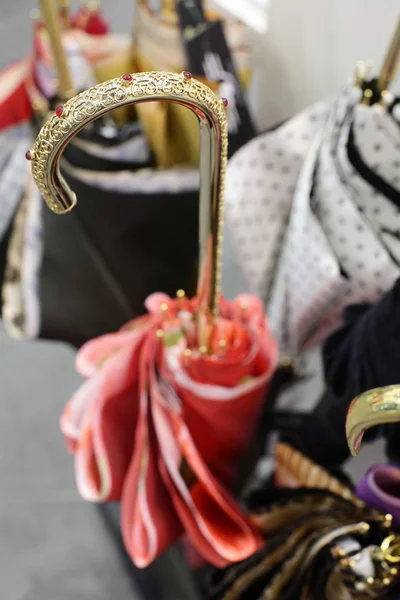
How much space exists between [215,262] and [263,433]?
28cm

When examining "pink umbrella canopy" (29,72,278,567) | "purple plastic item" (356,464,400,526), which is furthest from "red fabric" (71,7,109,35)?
"purple plastic item" (356,464,400,526)

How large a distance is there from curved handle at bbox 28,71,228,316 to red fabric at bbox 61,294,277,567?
0.16 m

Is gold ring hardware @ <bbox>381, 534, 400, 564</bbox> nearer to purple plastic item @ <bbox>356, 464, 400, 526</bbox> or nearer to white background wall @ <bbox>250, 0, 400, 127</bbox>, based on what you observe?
purple plastic item @ <bbox>356, 464, 400, 526</bbox>

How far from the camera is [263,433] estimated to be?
0.56 meters

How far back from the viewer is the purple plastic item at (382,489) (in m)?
0.33

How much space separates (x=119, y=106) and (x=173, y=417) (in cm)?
28

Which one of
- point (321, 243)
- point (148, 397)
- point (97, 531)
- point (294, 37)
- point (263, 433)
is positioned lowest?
point (97, 531)

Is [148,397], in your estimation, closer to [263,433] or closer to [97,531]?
[263,433]

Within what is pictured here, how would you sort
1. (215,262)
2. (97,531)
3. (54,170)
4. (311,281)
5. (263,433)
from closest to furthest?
(54,170) < (215,262) < (311,281) < (263,433) < (97,531)

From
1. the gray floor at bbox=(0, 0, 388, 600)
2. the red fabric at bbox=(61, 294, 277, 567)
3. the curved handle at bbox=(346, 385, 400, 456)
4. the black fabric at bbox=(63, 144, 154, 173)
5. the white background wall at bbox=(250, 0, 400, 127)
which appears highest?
the white background wall at bbox=(250, 0, 400, 127)

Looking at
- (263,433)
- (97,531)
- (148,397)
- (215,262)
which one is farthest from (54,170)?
(97,531)

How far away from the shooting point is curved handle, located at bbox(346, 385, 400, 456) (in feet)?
0.77

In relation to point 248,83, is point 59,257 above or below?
below

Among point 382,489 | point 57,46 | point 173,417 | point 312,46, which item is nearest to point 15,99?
point 57,46
